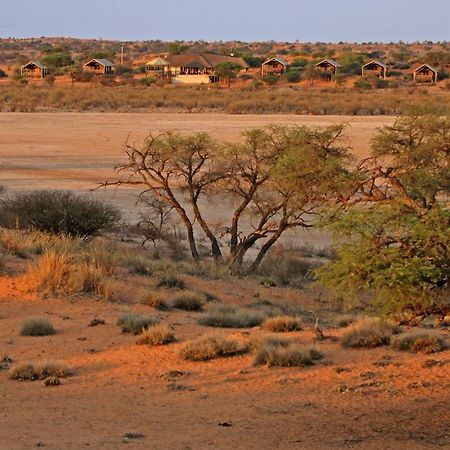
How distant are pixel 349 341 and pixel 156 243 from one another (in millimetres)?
12775

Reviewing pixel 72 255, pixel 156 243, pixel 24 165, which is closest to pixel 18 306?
pixel 72 255

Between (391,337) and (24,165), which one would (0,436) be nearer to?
(391,337)

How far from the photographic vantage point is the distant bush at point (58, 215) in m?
22.8

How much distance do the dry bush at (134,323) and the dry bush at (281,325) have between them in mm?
1631

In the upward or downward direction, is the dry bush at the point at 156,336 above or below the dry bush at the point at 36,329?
above

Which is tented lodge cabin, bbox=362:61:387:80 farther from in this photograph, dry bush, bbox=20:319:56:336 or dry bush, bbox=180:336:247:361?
dry bush, bbox=180:336:247:361

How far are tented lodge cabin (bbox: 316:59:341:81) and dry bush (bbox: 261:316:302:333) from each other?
284 ft

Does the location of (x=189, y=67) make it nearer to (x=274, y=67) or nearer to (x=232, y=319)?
(x=274, y=67)

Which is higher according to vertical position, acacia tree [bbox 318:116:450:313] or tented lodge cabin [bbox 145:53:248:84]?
tented lodge cabin [bbox 145:53:248:84]

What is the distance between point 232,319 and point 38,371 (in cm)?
404

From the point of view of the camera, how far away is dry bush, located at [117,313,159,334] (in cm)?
1405

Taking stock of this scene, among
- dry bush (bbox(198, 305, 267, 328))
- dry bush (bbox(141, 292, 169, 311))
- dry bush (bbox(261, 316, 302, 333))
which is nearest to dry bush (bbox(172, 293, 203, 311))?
dry bush (bbox(141, 292, 169, 311))

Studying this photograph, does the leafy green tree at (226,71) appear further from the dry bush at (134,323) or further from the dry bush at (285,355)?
the dry bush at (285,355)

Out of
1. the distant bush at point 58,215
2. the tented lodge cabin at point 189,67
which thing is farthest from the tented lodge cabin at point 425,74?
the distant bush at point 58,215
